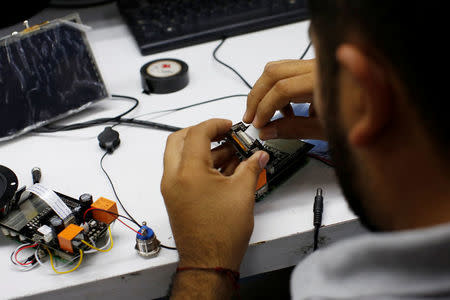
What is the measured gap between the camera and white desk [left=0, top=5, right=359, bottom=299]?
24.8 inches

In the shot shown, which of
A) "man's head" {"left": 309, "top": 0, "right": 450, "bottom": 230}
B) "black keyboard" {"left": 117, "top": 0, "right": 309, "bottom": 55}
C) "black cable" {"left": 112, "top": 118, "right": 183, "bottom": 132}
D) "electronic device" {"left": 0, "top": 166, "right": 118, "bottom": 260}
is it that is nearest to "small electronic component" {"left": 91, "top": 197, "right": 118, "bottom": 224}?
"electronic device" {"left": 0, "top": 166, "right": 118, "bottom": 260}

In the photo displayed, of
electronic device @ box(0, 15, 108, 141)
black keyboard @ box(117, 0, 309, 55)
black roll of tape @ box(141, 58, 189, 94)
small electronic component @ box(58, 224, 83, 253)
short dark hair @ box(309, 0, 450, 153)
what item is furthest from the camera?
black keyboard @ box(117, 0, 309, 55)

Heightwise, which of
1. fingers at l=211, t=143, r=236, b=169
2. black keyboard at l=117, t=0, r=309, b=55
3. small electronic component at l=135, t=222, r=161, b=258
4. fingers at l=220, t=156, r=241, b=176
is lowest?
small electronic component at l=135, t=222, r=161, b=258

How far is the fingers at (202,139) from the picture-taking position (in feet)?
2.22

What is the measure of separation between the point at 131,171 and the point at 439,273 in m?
0.52

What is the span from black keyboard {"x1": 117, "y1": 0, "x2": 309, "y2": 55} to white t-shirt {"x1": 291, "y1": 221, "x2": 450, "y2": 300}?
0.76m

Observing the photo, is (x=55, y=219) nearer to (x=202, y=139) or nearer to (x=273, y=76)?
(x=202, y=139)

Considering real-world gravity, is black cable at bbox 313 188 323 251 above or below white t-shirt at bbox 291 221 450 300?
below

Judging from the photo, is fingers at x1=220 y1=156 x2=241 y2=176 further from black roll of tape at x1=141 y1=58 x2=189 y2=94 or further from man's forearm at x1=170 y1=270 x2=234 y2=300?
black roll of tape at x1=141 y1=58 x2=189 y2=94

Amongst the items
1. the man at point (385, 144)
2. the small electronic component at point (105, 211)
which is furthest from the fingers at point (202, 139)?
the man at point (385, 144)

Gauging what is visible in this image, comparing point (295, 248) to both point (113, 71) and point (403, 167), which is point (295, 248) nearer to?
point (403, 167)

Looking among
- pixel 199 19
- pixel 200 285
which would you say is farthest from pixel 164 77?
pixel 200 285

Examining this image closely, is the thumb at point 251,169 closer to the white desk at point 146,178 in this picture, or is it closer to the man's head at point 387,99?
the white desk at point 146,178

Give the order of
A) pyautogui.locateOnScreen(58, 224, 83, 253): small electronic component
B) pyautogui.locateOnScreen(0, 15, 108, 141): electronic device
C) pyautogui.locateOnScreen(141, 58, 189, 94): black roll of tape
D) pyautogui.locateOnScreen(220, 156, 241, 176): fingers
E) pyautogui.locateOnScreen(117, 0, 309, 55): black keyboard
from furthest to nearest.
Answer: pyautogui.locateOnScreen(117, 0, 309, 55): black keyboard → pyautogui.locateOnScreen(141, 58, 189, 94): black roll of tape → pyautogui.locateOnScreen(0, 15, 108, 141): electronic device → pyautogui.locateOnScreen(220, 156, 241, 176): fingers → pyautogui.locateOnScreen(58, 224, 83, 253): small electronic component
